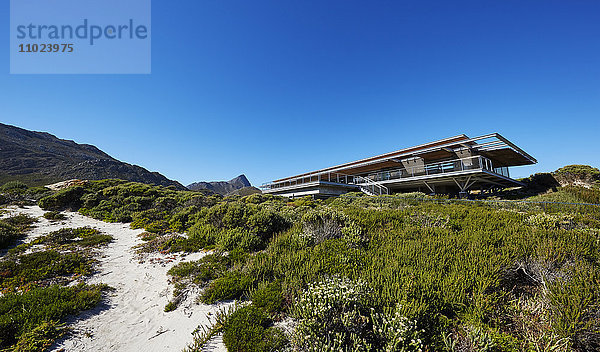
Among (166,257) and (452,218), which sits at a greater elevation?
(452,218)

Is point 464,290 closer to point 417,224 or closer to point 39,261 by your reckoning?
point 417,224

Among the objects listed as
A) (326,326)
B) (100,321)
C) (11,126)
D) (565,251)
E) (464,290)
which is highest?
(11,126)

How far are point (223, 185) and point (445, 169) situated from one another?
10392 cm

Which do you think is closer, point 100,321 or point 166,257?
point 100,321

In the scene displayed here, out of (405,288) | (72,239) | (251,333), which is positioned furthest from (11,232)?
(405,288)

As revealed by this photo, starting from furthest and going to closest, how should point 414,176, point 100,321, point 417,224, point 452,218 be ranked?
point 414,176, point 452,218, point 417,224, point 100,321

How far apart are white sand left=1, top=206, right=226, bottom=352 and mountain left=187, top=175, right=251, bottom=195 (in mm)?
84612

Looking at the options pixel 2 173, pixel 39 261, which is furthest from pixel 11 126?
pixel 39 261

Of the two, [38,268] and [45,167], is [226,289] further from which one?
[45,167]

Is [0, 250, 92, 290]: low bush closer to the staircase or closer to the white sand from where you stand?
the white sand

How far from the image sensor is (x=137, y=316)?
14.1ft

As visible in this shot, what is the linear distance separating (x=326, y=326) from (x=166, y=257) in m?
6.80

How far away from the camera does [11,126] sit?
74938mm

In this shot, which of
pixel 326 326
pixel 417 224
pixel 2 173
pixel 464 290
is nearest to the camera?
pixel 326 326
